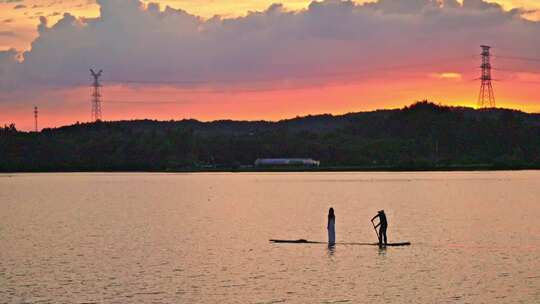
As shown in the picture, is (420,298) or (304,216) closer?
(420,298)

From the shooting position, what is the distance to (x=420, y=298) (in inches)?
1495

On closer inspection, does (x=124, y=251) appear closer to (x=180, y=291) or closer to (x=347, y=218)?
(x=180, y=291)

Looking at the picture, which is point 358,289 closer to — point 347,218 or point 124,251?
point 124,251

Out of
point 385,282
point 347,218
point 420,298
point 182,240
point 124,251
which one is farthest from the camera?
point 347,218

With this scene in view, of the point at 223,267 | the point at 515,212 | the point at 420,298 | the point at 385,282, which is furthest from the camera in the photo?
the point at 515,212

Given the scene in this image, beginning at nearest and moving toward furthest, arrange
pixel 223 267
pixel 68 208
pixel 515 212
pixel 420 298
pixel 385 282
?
pixel 420 298
pixel 385 282
pixel 223 267
pixel 515 212
pixel 68 208

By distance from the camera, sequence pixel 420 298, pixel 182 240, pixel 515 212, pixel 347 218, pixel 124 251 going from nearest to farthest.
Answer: pixel 420 298 < pixel 124 251 < pixel 182 240 < pixel 347 218 < pixel 515 212

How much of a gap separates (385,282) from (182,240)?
24.4m

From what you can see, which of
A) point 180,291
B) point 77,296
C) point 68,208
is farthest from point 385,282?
point 68,208

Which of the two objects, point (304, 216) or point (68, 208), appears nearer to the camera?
point (304, 216)

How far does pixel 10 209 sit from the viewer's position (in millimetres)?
108375

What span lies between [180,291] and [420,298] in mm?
10541

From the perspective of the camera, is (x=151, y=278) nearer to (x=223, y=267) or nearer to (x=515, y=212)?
(x=223, y=267)

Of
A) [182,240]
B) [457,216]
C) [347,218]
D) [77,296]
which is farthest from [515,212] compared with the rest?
[77,296]
